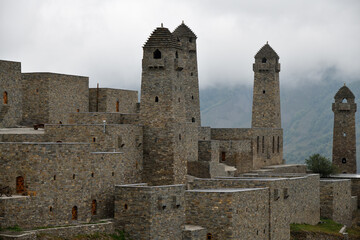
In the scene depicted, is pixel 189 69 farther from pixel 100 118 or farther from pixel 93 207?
pixel 93 207

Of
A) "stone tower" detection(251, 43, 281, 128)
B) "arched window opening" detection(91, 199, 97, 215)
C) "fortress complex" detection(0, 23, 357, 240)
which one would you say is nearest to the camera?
"fortress complex" detection(0, 23, 357, 240)

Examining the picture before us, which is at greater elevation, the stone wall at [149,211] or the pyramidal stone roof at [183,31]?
the pyramidal stone roof at [183,31]

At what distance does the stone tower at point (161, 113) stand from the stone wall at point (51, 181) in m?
8.22

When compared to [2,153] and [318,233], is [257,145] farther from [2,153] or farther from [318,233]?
[2,153]

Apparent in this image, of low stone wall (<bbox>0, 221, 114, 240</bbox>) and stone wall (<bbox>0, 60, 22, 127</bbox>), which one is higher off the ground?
stone wall (<bbox>0, 60, 22, 127</bbox>)

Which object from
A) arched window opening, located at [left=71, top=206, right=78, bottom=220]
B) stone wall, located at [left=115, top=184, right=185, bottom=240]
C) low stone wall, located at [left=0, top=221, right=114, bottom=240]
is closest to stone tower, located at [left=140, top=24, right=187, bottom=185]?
stone wall, located at [left=115, top=184, right=185, bottom=240]

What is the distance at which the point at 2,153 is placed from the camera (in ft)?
141

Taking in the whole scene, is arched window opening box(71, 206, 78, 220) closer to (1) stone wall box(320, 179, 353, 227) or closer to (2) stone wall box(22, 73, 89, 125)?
(2) stone wall box(22, 73, 89, 125)

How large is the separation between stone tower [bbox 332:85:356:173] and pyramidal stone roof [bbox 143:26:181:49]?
3955 centimetres

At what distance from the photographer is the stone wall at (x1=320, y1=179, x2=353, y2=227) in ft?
235

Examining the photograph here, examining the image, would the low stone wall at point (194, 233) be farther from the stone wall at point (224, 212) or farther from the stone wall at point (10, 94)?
the stone wall at point (10, 94)

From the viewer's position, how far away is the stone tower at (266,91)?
83062mm

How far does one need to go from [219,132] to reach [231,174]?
924 cm

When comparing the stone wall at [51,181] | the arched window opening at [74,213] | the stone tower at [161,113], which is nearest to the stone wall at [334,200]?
the stone tower at [161,113]
